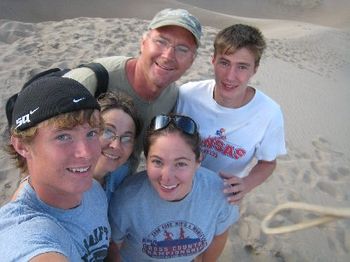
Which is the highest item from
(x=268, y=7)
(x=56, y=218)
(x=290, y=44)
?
(x=56, y=218)

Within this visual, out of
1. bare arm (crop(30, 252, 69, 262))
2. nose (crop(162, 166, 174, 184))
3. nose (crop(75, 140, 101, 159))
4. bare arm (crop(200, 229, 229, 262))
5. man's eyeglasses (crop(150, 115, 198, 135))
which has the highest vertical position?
nose (crop(75, 140, 101, 159))

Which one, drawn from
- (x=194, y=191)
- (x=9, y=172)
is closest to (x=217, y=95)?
(x=194, y=191)

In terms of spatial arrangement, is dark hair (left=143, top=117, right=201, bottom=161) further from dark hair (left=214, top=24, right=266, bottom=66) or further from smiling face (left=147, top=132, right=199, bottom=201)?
dark hair (left=214, top=24, right=266, bottom=66)

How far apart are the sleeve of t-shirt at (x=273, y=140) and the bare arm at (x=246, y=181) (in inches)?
3.0

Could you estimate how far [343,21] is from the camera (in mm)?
15703

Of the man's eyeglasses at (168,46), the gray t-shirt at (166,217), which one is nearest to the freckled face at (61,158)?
the gray t-shirt at (166,217)

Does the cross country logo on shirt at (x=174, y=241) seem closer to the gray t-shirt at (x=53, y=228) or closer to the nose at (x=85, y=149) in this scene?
the gray t-shirt at (x=53, y=228)

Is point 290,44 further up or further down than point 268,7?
further up

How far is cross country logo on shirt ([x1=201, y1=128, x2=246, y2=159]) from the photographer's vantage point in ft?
7.40

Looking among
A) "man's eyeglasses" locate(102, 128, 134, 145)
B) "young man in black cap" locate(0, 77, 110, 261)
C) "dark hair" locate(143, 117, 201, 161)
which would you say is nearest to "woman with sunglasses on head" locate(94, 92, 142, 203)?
"man's eyeglasses" locate(102, 128, 134, 145)

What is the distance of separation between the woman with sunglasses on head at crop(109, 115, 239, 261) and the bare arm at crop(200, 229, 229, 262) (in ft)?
0.61

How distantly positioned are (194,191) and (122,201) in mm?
365

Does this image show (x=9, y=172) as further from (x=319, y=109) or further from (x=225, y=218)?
(x=319, y=109)

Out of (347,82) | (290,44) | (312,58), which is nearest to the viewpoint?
(347,82)
